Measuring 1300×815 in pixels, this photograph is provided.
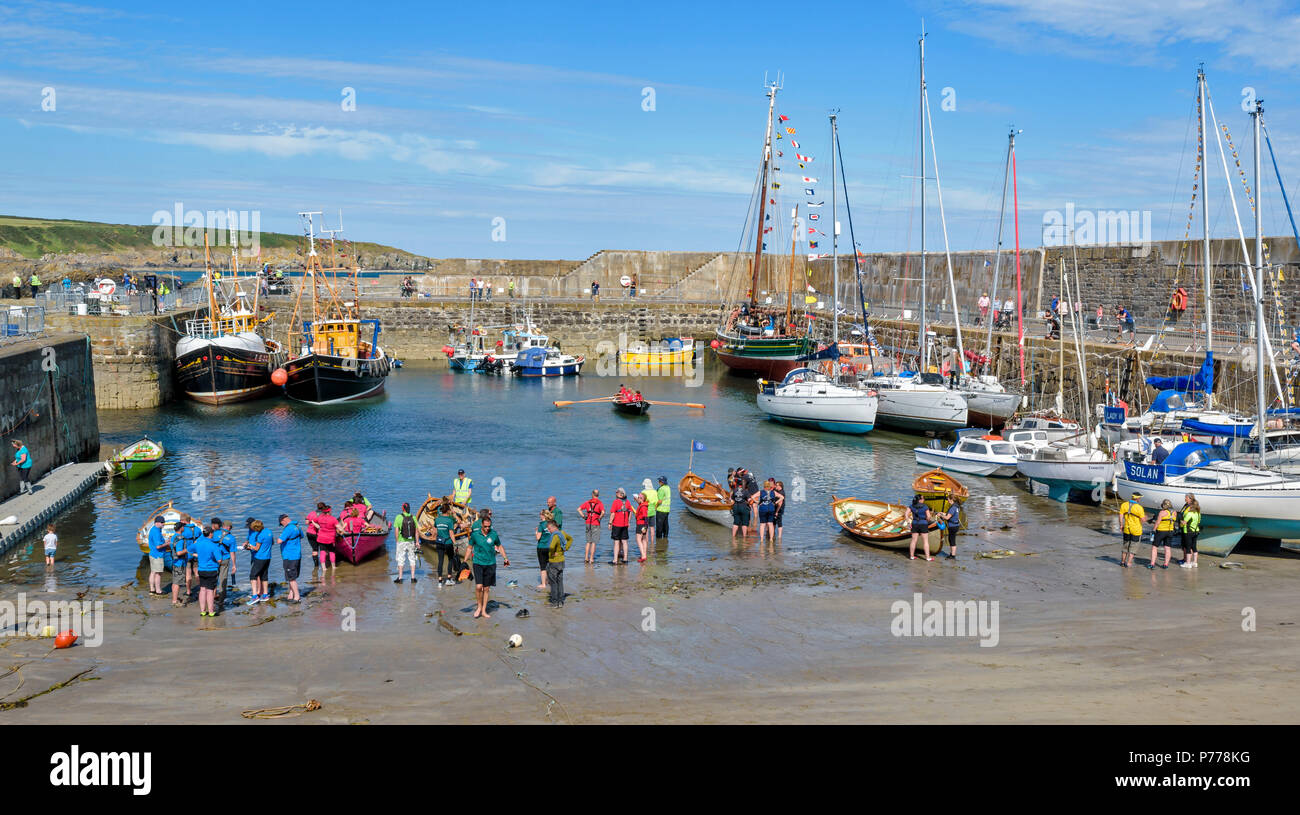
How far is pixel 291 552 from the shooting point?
1555 centimetres

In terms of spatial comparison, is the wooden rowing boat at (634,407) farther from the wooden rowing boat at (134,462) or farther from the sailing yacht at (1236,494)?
the sailing yacht at (1236,494)

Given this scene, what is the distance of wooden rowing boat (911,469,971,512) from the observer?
20031mm

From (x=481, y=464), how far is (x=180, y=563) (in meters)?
16.4

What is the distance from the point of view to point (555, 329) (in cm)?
6731

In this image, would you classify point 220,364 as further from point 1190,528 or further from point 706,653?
point 1190,528

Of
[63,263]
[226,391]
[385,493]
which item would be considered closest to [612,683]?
[385,493]

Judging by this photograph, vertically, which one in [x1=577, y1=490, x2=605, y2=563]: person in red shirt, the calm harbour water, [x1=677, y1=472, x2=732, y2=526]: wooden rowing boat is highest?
[x1=577, y1=490, x2=605, y2=563]: person in red shirt

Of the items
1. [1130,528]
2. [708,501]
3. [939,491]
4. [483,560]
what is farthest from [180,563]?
[1130,528]

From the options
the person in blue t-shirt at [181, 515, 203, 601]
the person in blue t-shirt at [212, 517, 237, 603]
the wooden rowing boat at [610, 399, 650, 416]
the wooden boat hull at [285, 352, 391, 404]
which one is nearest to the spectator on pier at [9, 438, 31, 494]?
the person in blue t-shirt at [181, 515, 203, 601]

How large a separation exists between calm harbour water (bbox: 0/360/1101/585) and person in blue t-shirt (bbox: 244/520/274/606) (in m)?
2.46

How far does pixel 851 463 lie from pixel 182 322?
1271 inches

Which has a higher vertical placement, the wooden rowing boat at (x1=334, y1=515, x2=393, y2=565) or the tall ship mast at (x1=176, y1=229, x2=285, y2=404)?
the tall ship mast at (x1=176, y1=229, x2=285, y2=404)

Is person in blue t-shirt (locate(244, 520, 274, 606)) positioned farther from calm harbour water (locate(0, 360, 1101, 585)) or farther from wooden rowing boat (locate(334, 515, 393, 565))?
calm harbour water (locate(0, 360, 1101, 585))
